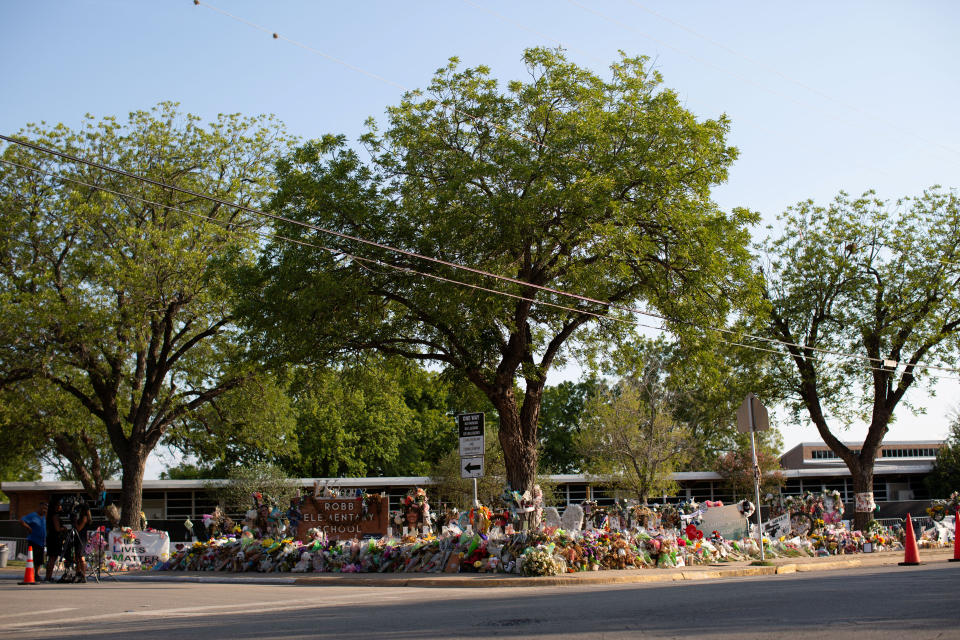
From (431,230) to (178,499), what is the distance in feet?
138

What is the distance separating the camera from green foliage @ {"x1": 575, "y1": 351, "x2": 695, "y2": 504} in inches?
1930

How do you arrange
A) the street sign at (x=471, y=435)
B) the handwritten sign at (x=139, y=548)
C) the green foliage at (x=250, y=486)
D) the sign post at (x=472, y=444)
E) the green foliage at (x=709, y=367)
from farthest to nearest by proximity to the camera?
the green foliage at (x=250, y=486) < the handwritten sign at (x=139, y=548) < the green foliage at (x=709, y=367) < the street sign at (x=471, y=435) < the sign post at (x=472, y=444)

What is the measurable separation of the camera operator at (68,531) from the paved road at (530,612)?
322cm

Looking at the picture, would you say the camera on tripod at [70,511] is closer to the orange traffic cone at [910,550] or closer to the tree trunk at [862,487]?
the orange traffic cone at [910,550]

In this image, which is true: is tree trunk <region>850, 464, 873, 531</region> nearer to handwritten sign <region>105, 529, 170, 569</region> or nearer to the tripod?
handwritten sign <region>105, 529, 170, 569</region>

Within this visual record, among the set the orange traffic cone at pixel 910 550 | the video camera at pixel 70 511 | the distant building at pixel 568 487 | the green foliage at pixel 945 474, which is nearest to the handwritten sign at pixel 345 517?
the video camera at pixel 70 511

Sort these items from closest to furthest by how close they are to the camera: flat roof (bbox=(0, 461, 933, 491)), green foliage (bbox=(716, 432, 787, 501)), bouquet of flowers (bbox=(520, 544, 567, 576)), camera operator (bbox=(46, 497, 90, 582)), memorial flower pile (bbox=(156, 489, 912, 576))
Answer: bouquet of flowers (bbox=(520, 544, 567, 576))
memorial flower pile (bbox=(156, 489, 912, 576))
camera operator (bbox=(46, 497, 90, 582))
flat roof (bbox=(0, 461, 933, 491))
green foliage (bbox=(716, 432, 787, 501))

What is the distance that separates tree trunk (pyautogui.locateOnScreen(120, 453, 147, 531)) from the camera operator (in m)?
11.2

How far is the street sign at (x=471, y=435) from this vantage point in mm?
18519

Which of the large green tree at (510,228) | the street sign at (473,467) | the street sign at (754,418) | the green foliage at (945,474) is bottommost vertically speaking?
the green foliage at (945,474)

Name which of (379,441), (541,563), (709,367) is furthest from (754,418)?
(379,441)

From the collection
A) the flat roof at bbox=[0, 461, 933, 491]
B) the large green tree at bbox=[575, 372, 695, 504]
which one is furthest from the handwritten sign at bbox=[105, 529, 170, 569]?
the large green tree at bbox=[575, 372, 695, 504]

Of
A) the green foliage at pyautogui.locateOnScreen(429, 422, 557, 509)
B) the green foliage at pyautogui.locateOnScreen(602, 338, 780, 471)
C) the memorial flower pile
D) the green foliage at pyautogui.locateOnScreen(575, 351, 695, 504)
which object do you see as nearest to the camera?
the memorial flower pile

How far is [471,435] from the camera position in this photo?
18781mm
